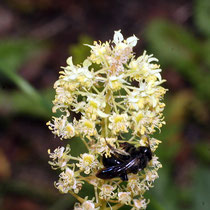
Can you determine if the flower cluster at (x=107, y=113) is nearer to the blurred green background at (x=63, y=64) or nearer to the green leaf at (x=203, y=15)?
the blurred green background at (x=63, y=64)

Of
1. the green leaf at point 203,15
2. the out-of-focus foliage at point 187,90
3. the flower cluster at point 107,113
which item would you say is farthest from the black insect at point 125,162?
the green leaf at point 203,15

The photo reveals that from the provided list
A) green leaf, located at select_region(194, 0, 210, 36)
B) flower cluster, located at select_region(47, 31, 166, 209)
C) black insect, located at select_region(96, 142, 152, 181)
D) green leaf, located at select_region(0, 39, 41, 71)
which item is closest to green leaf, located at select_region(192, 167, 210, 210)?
flower cluster, located at select_region(47, 31, 166, 209)

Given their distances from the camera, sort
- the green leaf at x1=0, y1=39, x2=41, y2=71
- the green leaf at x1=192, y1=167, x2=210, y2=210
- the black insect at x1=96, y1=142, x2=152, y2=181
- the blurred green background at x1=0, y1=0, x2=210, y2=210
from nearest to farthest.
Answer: the black insect at x1=96, y1=142, x2=152, y2=181
the green leaf at x1=192, y1=167, x2=210, y2=210
the blurred green background at x1=0, y1=0, x2=210, y2=210
the green leaf at x1=0, y1=39, x2=41, y2=71

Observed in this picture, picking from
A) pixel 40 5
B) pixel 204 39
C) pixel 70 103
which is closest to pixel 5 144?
pixel 40 5

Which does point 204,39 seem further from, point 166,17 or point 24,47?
point 24,47

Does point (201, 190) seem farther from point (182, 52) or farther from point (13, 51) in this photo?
point (13, 51)

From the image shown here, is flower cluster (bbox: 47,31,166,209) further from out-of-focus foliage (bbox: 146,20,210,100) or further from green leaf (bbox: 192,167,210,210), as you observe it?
out-of-focus foliage (bbox: 146,20,210,100)
